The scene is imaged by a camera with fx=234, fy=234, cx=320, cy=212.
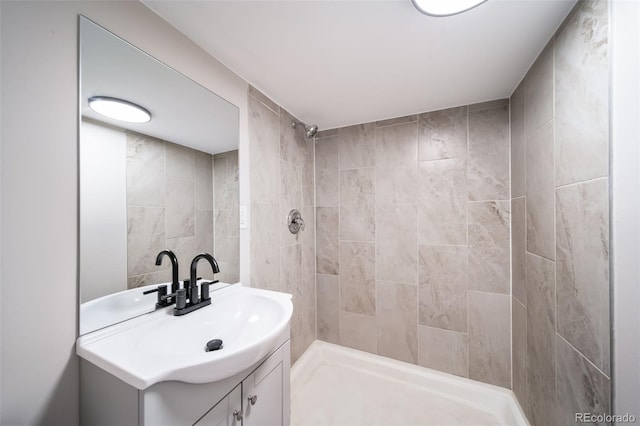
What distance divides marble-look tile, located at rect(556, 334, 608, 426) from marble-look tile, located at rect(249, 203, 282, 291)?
5.00ft

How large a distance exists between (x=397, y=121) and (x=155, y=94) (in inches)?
65.5

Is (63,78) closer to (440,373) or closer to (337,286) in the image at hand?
(337,286)

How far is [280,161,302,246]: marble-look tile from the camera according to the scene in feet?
5.84

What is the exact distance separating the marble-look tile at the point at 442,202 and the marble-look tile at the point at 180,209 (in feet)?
5.24

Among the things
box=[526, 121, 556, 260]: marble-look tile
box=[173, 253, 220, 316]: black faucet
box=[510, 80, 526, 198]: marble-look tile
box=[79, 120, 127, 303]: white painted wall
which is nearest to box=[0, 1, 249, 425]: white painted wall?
box=[79, 120, 127, 303]: white painted wall

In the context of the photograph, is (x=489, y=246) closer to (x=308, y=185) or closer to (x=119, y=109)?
(x=308, y=185)

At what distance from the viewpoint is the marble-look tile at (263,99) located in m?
1.50

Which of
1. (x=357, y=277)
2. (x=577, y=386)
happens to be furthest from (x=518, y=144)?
(x=357, y=277)

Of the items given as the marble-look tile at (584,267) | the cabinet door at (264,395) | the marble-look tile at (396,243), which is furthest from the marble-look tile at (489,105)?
the cabinet door at (264,395)

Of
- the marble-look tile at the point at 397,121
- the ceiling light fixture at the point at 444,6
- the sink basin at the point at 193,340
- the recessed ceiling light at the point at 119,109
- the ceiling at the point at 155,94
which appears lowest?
the sink basin at the point at 193,340

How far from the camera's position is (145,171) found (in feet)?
3.25

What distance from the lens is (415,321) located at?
188cm

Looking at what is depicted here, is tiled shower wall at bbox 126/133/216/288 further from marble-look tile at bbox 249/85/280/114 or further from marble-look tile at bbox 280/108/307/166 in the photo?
marble-look tile at bbox 280/108/307/166

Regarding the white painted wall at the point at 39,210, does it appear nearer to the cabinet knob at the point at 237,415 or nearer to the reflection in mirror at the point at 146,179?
the reflection in mirror at the point at 146,179
